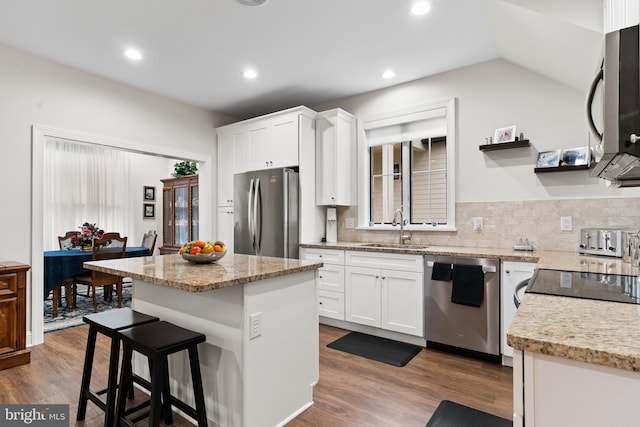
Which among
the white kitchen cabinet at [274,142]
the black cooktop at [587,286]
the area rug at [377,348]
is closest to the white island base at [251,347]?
the area rug at [377,348]

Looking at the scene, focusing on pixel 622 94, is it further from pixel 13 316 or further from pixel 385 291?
pixel 13 316

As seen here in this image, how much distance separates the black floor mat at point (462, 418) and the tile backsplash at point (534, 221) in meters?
1.64

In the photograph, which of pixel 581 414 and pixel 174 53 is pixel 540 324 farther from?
pixel 174 53

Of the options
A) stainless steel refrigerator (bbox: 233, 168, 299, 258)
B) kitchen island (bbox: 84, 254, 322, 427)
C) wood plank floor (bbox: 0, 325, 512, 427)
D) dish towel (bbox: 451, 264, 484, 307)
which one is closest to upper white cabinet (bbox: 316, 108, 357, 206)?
stainless steel refrigerator (bbox: 233, 168, 299, 258)

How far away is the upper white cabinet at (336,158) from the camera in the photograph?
3.99 meters

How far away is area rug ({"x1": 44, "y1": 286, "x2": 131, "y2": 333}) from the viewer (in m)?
3.81

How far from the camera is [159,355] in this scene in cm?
153

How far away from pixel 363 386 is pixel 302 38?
110 inches

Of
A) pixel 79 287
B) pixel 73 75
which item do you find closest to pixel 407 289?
pixel 73 75

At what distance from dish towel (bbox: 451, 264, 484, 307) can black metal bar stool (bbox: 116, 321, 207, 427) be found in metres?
2.06

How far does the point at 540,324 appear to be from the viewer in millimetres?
879

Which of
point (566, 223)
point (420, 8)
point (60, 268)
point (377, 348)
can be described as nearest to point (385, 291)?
point (377, 348)

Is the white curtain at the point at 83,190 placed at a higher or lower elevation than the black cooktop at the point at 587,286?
higher

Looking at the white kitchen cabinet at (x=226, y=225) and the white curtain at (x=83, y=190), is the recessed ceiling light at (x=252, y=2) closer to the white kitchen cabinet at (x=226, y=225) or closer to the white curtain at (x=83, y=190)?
the white kitchen cabinet at (x=226, y=225)
